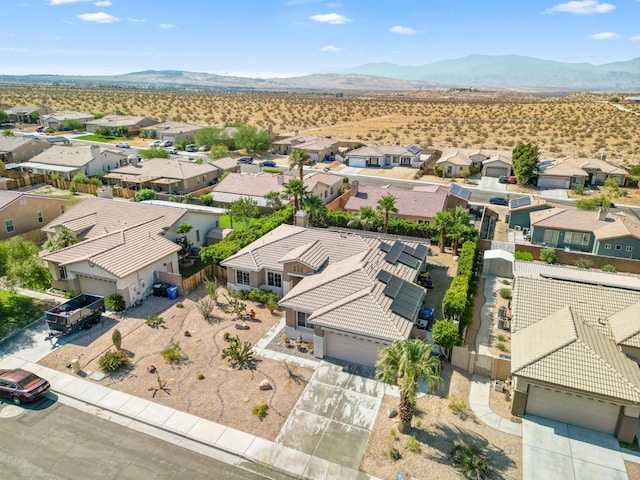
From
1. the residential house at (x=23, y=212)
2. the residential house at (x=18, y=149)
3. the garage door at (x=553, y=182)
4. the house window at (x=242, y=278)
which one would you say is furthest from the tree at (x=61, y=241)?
the garage door at (x=553, y=182)

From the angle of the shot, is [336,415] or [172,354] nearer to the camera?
[336,415]

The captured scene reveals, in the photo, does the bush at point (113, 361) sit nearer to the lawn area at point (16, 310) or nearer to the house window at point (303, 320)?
the lawn area at point (16, 310)

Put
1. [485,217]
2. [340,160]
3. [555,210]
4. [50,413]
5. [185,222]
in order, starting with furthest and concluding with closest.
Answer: [340,160]
[485,217]
[555,210]
[185,222]
[50,413]

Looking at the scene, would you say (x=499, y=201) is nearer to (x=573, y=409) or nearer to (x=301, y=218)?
(x=301, y=218)

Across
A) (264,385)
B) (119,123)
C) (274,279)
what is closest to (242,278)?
(274,279)

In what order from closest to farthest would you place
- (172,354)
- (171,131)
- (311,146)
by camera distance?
(172,354)
(311,146)
(171,131)

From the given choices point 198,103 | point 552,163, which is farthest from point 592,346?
point 198,103

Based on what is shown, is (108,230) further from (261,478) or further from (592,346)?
(592,346)
